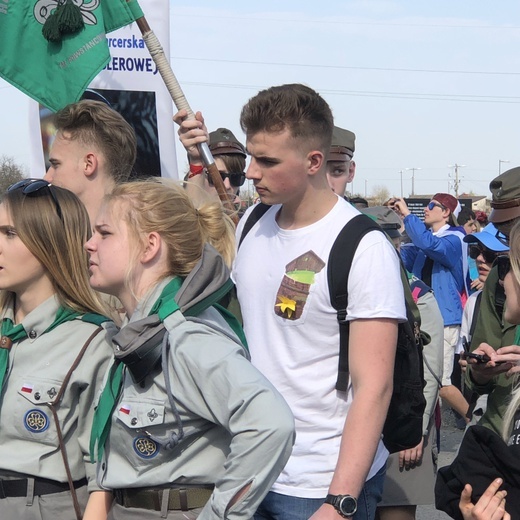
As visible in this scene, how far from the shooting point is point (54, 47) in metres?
4.36

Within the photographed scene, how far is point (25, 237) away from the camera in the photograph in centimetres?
321

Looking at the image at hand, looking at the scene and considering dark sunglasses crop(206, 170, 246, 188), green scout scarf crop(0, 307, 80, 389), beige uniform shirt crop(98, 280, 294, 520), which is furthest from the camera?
dark sunglasses crop(206, 170, 246, 188)

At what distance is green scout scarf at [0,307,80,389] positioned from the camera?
308 centimetres

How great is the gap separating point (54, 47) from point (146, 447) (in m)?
2.48

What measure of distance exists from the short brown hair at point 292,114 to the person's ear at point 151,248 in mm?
676

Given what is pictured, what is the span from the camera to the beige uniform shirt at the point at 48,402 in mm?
2963

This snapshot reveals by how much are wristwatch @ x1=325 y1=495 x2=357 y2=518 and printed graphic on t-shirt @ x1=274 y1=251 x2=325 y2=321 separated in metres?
0.61

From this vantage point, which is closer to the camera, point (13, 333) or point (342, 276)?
point (342, 276)

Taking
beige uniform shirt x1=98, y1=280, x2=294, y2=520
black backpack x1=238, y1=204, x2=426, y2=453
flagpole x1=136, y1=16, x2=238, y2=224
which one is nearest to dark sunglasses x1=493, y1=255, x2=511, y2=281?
black backpack x1=238, y1=204, x2=426, y2=453

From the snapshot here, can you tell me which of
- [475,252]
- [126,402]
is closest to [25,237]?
[126,402]

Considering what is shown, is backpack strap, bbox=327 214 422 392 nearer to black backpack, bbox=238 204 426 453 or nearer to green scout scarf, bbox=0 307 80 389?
black backpack, bbox=238 204 426 453

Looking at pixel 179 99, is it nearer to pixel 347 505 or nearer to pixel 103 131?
pixel 103 131

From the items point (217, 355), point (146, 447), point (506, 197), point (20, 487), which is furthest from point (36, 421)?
point (506, 197)

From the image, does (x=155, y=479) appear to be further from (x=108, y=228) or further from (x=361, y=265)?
(x=361, y=265)
